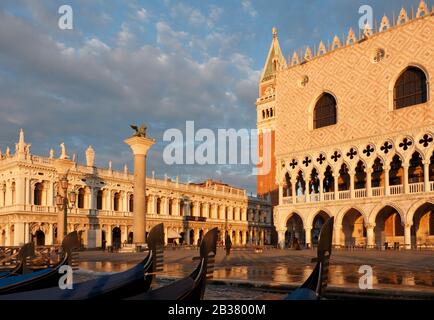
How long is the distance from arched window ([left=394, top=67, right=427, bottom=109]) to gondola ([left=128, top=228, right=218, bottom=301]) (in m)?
26.5

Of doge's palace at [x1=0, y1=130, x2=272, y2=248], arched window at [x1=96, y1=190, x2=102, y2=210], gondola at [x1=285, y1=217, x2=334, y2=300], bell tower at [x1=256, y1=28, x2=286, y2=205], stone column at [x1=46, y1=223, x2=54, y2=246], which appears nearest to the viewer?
gondola at [x1=285, y1=217, x2=334, y2=300]

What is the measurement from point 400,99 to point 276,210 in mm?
12803

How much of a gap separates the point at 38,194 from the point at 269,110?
1380 inches

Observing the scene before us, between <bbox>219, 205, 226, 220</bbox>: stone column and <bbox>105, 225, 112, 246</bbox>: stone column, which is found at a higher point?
<bbox>219, 205, 226, 220</bbox>: stone column

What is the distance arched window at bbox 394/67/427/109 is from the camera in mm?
29156

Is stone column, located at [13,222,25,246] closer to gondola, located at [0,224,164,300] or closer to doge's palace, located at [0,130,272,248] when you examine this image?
doge's palace, located at [0,130,272,248]

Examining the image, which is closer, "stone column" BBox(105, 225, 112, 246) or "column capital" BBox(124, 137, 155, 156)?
"column capital" BBox(124, 137, 155, 156)

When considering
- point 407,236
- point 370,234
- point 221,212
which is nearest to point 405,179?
point 407,236

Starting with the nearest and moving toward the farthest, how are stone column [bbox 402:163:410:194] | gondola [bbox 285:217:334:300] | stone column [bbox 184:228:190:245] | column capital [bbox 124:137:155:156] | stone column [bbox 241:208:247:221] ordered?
gondola [bbox 285:217:334:300]
column capital [bbox 124:137:155:156]
stone column [bbox 402:163:410:194]
stone column [bbox 184:228:190:245]
stone column [bbox 241:208:247:221]

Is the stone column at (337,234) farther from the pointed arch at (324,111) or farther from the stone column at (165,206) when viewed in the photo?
the stone column at (165,206)

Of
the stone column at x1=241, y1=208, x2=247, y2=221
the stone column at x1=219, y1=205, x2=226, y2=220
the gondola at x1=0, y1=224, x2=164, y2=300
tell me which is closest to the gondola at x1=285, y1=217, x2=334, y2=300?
the gondola at x1=0, y1=224, x2=164, y2=300

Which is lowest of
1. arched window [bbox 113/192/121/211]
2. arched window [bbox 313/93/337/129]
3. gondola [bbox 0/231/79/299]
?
gondola [bbox 0/231/79/299]

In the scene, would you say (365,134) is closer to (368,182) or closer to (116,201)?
(368,182)

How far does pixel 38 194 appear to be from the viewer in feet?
128
